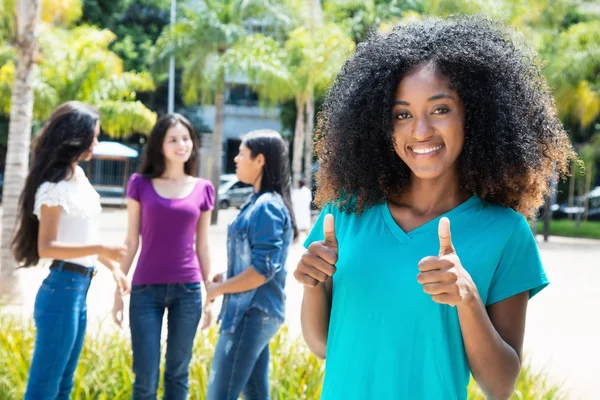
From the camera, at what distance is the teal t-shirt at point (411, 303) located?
187 centimetres

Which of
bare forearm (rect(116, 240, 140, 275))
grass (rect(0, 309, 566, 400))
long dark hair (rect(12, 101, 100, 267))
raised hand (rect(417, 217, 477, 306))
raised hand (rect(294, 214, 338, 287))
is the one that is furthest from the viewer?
bare forearm (rect(116, 240, 140, 275))

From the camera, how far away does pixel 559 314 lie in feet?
32.1

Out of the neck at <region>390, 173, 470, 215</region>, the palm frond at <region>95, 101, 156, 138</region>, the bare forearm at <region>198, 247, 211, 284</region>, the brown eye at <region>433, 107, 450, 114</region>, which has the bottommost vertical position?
the bare forearm at <region>198, 247, 211, 284</region>

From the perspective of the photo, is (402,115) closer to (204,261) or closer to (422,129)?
(422,129)

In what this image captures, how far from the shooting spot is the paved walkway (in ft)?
20.8

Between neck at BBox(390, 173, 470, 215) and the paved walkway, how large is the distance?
3.20 meters

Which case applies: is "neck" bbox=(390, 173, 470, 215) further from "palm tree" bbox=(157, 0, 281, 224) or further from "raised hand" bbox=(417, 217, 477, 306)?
"palm tree" bbox=(157, 0, 281, 224)

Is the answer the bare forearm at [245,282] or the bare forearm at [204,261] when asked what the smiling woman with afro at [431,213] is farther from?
the bare forearm at [204,261]

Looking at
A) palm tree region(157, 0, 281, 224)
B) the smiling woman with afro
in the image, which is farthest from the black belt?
palm tree region(157, 0, 281, 224)

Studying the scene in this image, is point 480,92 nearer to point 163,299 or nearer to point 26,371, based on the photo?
point 163,299

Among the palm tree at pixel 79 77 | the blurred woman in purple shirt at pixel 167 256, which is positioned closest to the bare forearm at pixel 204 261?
the blurred woman in purple shirt at pixel 167 256

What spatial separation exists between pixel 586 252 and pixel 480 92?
18589mm

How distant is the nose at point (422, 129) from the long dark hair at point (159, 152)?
2810mm

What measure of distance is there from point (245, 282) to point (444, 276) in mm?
2200
